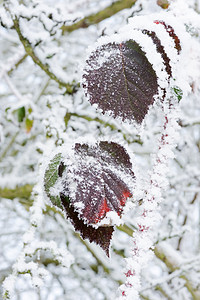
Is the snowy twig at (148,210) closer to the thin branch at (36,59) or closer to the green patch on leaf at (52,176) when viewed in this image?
the green patch on leaf at (52,176)

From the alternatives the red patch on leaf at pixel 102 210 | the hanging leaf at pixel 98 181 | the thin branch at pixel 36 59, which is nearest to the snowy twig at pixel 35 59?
the thin branch at pixel 36 59

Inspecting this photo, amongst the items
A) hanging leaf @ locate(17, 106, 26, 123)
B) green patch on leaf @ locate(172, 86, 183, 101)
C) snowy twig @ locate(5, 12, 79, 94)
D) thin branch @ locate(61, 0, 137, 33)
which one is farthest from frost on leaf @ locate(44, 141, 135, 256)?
thin branch @ locate(61, 0, 137, 33)

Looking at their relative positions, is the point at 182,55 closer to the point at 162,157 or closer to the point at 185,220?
the point at 162,157

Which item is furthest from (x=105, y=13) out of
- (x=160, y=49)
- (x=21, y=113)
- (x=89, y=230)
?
(x=89, y=230)

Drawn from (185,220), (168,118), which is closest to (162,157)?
(168,118)


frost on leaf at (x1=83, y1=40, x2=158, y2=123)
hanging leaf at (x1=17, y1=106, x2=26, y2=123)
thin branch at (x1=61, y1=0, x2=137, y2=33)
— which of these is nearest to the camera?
frost on leaf at (x1=83, y1=40, x2=158, y2=123)

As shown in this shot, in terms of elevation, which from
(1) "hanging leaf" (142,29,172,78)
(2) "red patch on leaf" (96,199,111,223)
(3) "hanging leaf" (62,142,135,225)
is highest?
(1) "hanging leaf" (142,29,172,78)

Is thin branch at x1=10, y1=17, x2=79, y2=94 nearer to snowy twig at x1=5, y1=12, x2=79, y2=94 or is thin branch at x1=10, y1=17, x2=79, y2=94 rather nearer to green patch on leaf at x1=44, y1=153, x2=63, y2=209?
snowy twig at x1=5, y1=12, x2=79, y2=94
